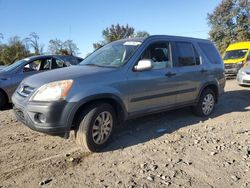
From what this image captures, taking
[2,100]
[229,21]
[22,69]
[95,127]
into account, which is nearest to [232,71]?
[22,69]

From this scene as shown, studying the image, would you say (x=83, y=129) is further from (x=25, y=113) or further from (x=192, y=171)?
(x=192, y=171)

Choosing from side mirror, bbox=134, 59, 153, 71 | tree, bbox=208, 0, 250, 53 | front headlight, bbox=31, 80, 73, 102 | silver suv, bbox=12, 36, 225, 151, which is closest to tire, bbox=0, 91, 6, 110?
silver suv, bbox=12, 36, 225, 151

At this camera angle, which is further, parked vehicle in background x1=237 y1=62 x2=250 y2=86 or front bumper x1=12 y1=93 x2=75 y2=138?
parked vehicle in background x1=237 y1=62 x2=250 y2=86

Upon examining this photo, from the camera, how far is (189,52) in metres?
5.96

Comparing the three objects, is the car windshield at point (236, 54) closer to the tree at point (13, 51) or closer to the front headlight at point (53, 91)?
the front headlight at point (53, 91)

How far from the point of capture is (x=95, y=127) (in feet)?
13.9

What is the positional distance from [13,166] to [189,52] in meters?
4.21

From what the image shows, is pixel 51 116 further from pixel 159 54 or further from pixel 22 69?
pixel 22 69

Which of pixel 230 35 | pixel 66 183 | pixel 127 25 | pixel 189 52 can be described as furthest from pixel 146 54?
pixel 127 25

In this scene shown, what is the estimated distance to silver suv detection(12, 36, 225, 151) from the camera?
3.90 meters

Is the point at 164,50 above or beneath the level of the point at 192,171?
above

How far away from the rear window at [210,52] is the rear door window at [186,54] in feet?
1.31

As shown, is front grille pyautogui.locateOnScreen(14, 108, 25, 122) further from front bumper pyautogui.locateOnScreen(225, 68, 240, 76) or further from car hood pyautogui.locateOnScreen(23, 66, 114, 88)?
front bumper pyautogui.locateOnScreen(225, 68, 240, 76)

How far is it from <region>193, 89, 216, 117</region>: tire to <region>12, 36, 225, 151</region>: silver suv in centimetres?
2
